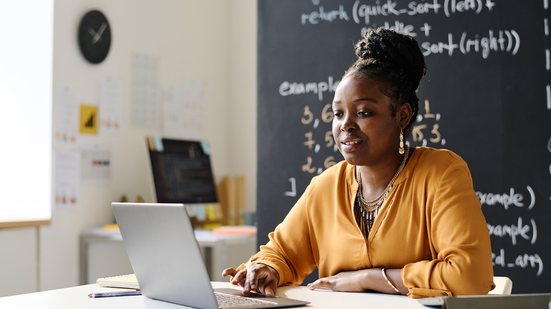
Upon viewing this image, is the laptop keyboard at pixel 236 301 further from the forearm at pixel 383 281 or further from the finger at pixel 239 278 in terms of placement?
the forearm at pixel 383 281

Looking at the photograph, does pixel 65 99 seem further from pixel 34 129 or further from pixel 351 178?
pixel 351 178

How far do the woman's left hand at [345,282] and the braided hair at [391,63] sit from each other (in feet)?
1.36

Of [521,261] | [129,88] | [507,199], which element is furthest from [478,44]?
[129,88]

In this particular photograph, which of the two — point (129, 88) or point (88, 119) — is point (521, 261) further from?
point (129, 88)

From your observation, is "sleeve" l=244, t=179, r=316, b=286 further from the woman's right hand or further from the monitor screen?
the monitor screen

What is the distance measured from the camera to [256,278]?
1706mm

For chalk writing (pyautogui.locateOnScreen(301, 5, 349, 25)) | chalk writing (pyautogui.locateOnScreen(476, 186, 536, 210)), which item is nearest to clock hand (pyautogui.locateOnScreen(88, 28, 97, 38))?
chalk writing (pyautogui.locateOnScreen(301, 5, 349, 25))

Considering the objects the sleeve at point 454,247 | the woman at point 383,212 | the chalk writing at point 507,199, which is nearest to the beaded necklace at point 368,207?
the woman at point 383,212

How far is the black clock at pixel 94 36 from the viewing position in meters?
3.70

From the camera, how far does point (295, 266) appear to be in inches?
75.8

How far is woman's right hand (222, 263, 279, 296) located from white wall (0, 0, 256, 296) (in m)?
1.82

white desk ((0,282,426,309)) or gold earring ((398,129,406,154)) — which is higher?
gold earring ((398,129,406,154))

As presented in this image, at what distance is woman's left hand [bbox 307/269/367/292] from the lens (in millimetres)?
1680

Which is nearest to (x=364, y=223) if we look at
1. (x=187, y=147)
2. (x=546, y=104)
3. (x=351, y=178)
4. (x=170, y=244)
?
(x=351, y=178)
